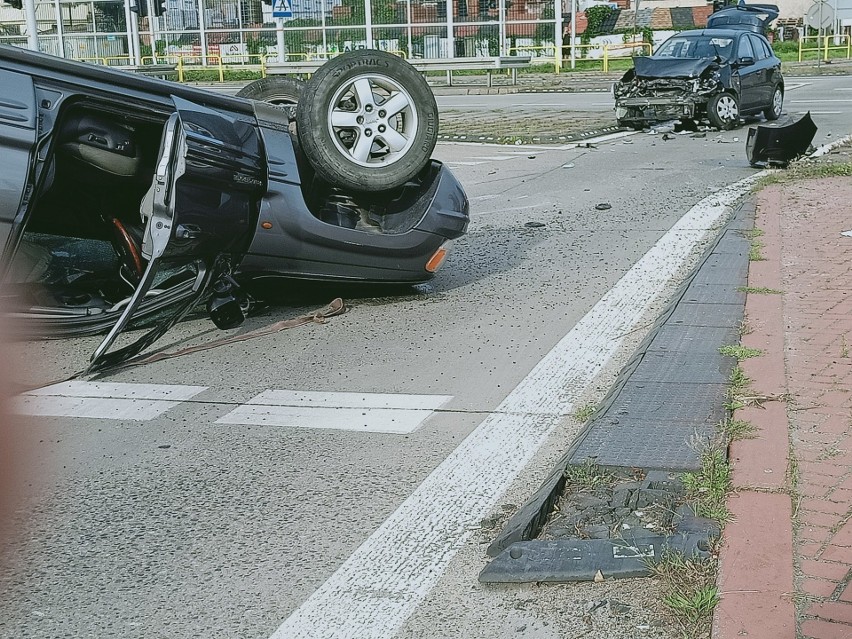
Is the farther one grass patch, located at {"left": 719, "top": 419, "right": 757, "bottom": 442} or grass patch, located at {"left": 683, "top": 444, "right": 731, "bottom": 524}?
grass patch, located at {"left": 719, "top": 419, "right": 757, "bottom": 442}

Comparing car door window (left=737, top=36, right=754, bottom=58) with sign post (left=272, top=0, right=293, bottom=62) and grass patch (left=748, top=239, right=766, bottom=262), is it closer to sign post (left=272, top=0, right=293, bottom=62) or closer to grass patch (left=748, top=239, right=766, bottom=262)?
grass patch (left=748, top=239, right=766, bottom=262)

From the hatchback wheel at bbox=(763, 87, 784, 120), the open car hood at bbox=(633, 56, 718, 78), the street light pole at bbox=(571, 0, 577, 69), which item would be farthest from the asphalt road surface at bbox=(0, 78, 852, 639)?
the street light pole at bbox=(571, 0, 577, 69)

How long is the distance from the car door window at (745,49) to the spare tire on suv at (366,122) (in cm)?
1423

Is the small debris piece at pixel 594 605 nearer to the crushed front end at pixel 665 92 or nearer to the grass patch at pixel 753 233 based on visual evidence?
the grass patch at pixel 753 233

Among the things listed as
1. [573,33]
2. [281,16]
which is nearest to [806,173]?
[281,16]

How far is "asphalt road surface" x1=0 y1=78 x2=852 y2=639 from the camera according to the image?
355cm

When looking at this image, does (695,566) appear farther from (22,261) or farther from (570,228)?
(570,228)

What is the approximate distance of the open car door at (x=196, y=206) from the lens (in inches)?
242

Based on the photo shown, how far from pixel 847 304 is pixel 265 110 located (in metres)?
3.81

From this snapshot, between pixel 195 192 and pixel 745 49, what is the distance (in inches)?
641

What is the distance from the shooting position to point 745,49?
66.4 feet

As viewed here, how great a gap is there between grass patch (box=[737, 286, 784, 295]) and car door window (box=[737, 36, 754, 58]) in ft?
45.3

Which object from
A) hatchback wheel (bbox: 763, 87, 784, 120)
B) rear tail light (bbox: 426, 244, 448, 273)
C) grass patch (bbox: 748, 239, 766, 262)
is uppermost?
hatchback wheel (bbox: 763, 87, 784, 120)

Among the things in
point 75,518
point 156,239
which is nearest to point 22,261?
point 156,239
